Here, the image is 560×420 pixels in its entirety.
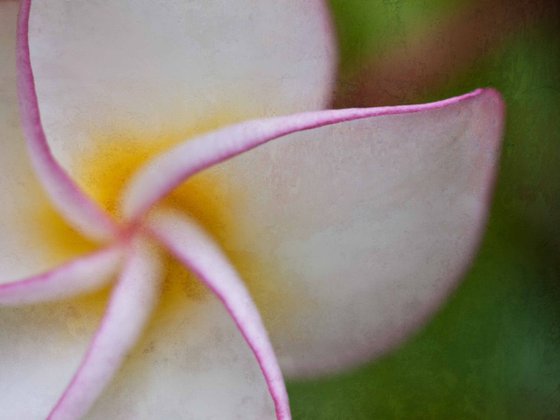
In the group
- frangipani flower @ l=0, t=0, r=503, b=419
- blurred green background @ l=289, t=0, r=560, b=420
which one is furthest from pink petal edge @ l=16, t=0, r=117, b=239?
blurred green background @ l=289, t=0, r=560, b=420

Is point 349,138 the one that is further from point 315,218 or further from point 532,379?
point 532,379

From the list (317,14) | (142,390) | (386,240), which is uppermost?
(317,14)

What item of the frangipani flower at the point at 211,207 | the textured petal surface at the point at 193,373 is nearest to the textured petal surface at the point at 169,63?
the frangipani flower at the point at 211,207

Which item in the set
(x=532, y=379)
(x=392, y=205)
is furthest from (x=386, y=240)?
(x=532, y=379)

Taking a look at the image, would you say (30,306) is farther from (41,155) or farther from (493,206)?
(493,206)

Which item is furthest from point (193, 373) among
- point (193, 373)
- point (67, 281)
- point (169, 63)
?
point (169, 63)
